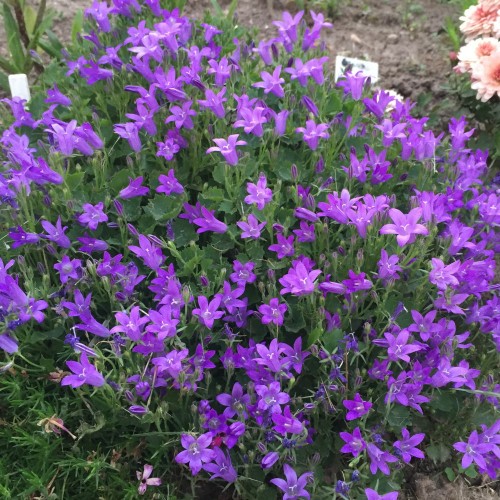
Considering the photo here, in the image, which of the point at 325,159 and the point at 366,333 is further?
the point at 325,159

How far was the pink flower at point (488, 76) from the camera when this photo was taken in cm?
314

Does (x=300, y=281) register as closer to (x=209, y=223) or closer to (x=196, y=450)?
(x=209, y=223)

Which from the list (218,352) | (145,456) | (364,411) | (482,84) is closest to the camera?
(364,411)

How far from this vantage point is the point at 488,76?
10.4 ft

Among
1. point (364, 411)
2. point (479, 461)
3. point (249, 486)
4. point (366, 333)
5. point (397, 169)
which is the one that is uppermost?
point (397, 169)

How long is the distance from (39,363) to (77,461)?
0.43 metres

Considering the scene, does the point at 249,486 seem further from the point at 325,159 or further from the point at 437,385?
the point at 325,159

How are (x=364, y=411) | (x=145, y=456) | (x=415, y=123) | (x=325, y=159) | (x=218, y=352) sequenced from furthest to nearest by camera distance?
(x=415, y=123) < (x=325, y=159) < (x=218, y=352) < (x=145, y=456) < (x=364, y=411)

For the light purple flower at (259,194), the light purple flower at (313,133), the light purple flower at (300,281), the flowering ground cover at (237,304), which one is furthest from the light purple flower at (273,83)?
the light purple flower at (300,281)

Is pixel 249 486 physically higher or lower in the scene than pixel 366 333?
lower

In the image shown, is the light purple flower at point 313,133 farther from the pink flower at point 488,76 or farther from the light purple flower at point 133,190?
the pink flower at point 488,76

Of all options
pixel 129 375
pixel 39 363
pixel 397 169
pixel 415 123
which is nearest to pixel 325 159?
pixel 397 169

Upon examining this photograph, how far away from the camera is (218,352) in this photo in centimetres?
227

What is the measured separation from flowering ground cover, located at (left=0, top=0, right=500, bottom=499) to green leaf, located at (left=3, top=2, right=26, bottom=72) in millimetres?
1110
